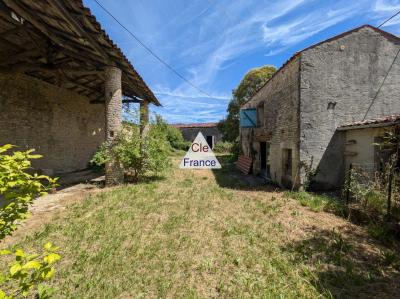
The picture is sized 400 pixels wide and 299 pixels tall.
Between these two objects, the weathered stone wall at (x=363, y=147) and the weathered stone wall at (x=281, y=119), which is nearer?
the weathered stone wall at (x=363, y=147)

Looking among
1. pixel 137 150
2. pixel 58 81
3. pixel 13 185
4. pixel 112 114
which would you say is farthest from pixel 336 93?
pixel 58 81

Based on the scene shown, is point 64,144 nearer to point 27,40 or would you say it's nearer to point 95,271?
point 27,40

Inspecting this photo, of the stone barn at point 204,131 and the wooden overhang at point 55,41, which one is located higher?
the wooden overhang at point 55,41

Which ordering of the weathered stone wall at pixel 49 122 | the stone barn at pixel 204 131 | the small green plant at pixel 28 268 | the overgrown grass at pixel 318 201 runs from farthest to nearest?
the stone barn at pixel 204 131 → the weathered stone wall at pixel 49 122 → the overgrown grass at pixel 318 201 → the small green plant at pixel 28 268

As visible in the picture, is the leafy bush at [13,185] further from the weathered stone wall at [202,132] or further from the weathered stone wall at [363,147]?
the weathered stone wall at [202,132]

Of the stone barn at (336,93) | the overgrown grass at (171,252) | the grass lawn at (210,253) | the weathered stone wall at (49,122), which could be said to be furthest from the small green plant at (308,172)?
the weathered stone wall at (49,122)


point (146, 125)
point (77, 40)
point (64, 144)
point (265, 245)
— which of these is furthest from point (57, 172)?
point (265, 245)

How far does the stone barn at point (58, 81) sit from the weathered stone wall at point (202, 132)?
62.1ft

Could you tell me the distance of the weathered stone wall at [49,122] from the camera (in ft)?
26.4

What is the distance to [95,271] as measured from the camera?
2822 millimetres

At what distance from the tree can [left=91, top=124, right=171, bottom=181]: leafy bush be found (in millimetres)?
12834

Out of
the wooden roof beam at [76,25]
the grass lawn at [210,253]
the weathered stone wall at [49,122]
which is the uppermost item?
the wooden roof beam at [76,25]

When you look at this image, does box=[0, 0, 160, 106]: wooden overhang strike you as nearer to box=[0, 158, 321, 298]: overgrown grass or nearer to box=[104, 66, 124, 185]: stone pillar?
box=[104, 66, 124, 185]: stone pillar

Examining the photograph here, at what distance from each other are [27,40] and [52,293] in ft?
28.3
